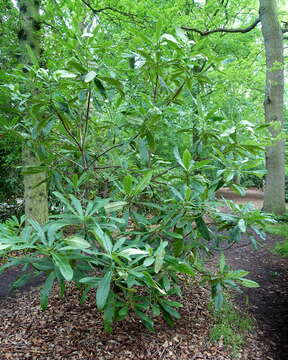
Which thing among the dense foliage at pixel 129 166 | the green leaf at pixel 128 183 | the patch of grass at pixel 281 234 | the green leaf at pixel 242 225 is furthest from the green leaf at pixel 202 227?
the patch of grass at pixel 281 234

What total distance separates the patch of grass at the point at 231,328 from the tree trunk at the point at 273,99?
4.62 metres

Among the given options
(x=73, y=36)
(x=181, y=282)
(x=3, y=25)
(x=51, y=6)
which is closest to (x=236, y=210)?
(x=181, y=282)

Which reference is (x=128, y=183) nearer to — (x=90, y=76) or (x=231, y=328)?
(x=90, y=76)

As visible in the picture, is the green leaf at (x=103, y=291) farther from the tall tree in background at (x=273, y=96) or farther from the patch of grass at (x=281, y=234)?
the tall tree in background at (x=273, y=96)

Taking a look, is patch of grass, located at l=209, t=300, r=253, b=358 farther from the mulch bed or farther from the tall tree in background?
the tall tree in background

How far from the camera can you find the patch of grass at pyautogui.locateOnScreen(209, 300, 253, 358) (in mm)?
2275

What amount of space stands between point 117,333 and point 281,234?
467cm

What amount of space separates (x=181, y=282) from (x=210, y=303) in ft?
1.33

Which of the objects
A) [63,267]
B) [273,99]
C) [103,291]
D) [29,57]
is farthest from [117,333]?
[273,99]

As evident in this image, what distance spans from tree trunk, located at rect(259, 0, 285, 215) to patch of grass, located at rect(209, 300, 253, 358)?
4.62m

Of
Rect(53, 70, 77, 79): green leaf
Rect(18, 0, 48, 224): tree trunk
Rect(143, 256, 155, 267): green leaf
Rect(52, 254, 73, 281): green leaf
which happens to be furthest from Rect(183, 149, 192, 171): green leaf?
Rect(18, 0, 48, 224): tree trunk

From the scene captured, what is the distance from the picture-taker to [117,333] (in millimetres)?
2186

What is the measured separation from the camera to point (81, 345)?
6.82ft

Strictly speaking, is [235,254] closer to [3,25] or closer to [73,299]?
[73,299]
